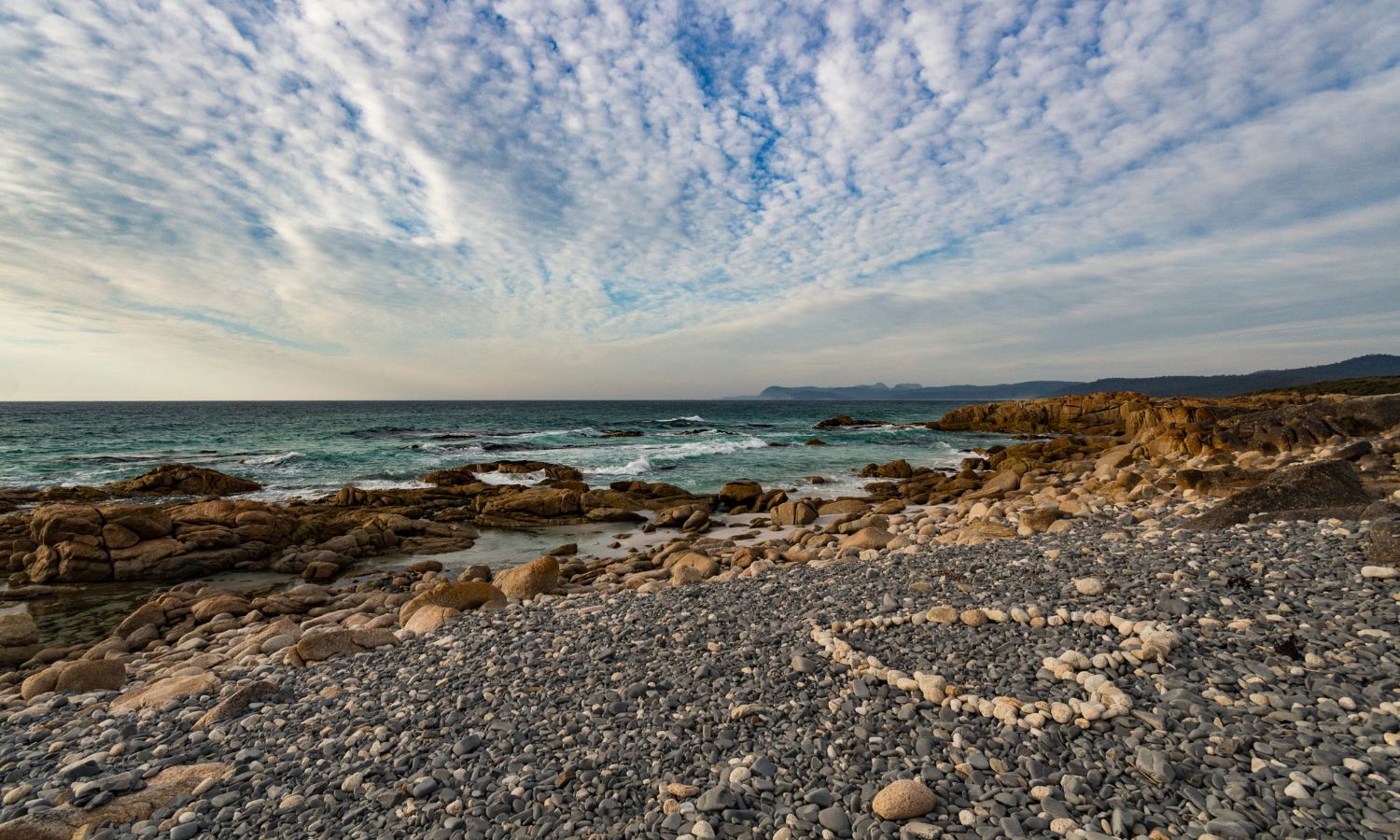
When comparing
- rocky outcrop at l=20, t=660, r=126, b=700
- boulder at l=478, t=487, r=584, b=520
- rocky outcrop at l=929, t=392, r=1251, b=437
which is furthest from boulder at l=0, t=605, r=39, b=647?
rocky outcrop at l=929, t=392, r=1251, b=437

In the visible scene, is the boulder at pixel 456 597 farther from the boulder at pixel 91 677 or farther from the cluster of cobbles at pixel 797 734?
the boulder at pixel 91 677

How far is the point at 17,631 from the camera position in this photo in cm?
903

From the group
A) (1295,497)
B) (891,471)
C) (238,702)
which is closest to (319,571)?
(238,702)

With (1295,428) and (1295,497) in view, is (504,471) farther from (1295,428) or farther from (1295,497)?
(1295,428)

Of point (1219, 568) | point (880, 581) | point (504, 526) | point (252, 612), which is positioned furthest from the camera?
point (504, 526)

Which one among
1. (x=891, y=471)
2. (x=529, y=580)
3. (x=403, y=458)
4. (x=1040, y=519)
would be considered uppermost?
(x=1040, y=519)

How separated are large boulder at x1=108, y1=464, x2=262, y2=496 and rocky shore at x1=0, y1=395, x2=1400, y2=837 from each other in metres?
16.0

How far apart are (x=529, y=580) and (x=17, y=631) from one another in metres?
7.79

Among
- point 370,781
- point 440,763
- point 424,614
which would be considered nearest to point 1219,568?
point 440,763

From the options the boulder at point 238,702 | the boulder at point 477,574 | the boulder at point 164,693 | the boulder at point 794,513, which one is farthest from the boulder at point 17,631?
the boulder at point 794,513

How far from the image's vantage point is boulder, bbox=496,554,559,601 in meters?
10.2

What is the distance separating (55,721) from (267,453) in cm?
3876

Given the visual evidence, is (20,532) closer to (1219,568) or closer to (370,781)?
(370,781)

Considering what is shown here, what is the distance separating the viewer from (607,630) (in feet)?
23.9
